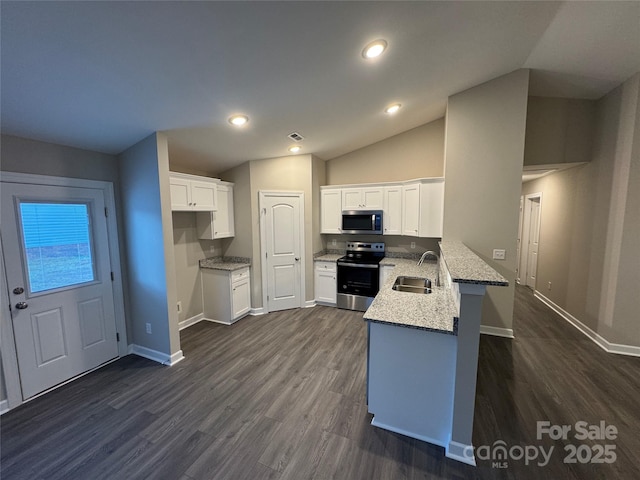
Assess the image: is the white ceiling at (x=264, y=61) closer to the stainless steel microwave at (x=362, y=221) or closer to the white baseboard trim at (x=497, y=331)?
the stainless steel microwave at (x=362, y=221)

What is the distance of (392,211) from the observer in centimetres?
419

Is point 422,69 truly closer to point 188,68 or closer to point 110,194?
point 188,68

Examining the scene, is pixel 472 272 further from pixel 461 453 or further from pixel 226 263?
pixel 226 263

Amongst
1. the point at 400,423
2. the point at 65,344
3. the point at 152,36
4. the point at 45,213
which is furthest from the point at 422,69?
the point at 65,344

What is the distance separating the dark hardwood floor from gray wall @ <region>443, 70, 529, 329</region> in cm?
105

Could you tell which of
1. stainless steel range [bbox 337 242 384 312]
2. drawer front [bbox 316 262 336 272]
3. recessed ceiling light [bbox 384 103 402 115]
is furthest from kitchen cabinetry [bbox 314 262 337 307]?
recessed ceiling light [bbox 384 103 402 115]

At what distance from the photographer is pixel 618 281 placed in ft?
9.56

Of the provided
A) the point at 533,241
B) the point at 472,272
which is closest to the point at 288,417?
the point at 472,272

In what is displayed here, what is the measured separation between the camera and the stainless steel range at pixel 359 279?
4.14 m

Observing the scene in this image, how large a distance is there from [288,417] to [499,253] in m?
3.14

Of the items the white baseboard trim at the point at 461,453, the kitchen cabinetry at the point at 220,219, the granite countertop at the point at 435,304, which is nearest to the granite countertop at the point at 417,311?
the granite countertop at the point at 435,304

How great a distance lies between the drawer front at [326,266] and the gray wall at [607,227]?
139 inches

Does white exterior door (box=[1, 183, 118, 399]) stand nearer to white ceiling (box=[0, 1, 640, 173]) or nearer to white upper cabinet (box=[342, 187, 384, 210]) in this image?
white ceiling (box=[0, 1, 640, 173])

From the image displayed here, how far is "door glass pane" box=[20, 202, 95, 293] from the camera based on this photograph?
2330 millimetres
